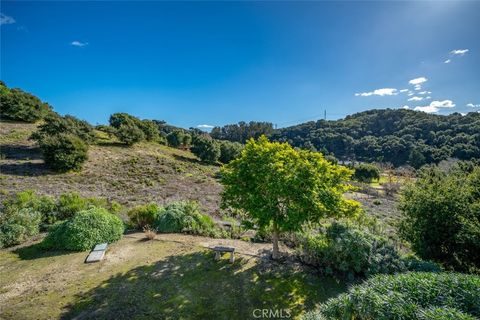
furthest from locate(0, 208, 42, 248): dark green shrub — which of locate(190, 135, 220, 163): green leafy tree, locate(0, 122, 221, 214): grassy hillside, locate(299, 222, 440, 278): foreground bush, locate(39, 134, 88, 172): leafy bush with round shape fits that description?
locate(190, 135, 220, 163): green leafy tree

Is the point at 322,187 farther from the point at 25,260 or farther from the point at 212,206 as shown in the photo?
the point at 212,206

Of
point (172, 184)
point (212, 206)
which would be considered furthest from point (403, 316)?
point (172, 184)

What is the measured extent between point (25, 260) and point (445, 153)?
262 ft

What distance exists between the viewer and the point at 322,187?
694 cm

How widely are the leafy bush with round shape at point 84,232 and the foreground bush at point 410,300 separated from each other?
27.9ft

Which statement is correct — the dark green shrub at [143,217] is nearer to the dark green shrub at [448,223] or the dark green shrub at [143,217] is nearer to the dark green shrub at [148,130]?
the dark green shrub at [448,223]

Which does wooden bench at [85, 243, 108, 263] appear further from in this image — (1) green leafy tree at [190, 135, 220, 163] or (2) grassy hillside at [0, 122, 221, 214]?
(1) green leafy tree at [190, 135, 220, 163]

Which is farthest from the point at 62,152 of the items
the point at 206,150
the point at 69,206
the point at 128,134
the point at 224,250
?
the point at 224,250

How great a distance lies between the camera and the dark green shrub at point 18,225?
912 cm

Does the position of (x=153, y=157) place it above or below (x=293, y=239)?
above

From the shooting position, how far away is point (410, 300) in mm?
3627

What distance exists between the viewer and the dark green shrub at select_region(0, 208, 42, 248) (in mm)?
9125

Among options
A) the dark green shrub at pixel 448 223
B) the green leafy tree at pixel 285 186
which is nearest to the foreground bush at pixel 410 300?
the green leafy tree at pixel 285 186

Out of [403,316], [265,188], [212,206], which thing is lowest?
[212,206]
